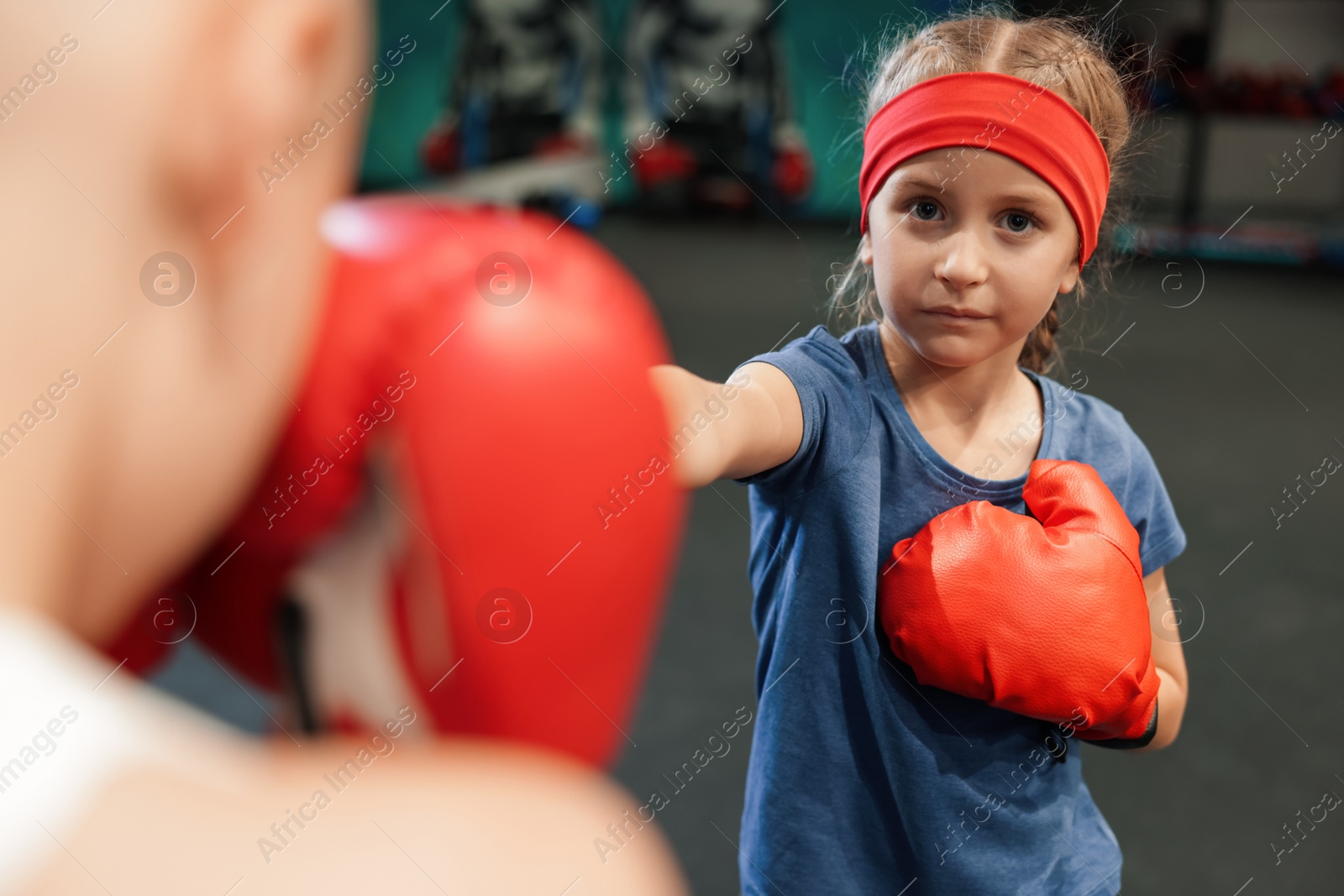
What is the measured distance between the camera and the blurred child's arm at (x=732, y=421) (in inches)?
18.4

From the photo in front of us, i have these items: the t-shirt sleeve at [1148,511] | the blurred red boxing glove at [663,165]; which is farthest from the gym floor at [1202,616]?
the blurred red boxing glove at [663,165]

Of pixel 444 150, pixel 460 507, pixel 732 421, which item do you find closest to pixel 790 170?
pixel 444 150

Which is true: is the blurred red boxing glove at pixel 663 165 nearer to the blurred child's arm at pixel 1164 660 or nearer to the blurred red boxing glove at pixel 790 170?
the blurred red boxing glove at pixel 790 170

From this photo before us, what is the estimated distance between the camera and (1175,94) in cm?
561

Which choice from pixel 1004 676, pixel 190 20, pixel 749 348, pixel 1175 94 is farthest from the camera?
pixel 1175 94

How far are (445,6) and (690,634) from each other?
20.2ft

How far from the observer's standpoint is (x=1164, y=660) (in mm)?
904

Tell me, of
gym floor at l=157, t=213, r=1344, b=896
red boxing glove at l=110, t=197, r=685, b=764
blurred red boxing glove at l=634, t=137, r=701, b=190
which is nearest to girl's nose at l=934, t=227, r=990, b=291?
gym floor at l=157, t=213, r=1344, b=896

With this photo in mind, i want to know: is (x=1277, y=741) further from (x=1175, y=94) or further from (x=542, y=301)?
(x=1175, y=94)

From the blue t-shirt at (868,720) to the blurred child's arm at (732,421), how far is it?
1.8 inches

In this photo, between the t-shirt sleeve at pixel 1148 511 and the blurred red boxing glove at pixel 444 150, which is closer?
the t-shirt sleeve at pixel 1148 511

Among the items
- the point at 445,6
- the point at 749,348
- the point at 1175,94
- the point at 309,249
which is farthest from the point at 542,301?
the point at 445,6

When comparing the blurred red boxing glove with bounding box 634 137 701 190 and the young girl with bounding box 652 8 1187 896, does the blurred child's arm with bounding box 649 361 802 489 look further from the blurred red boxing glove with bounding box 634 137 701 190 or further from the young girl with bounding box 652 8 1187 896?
the blurred red boxing glove with bounding box 634 137 701 190

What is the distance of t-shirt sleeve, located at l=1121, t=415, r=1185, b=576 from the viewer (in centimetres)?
85
